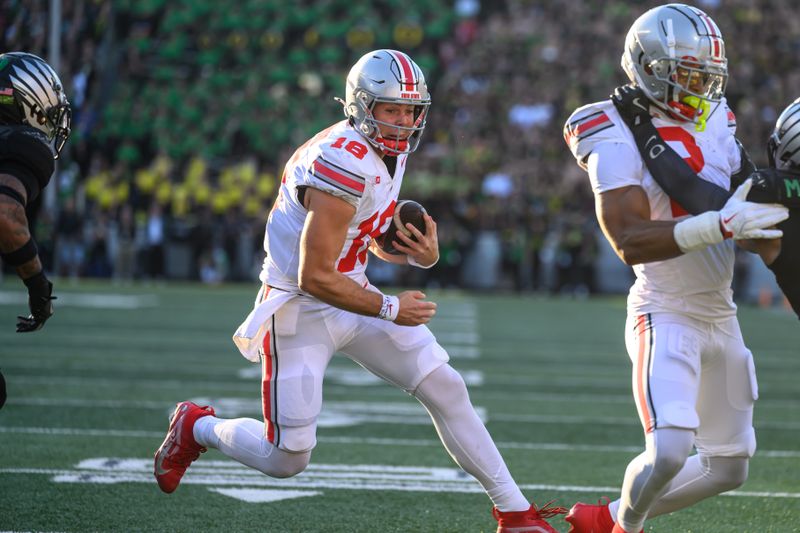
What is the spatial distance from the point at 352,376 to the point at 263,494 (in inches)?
154

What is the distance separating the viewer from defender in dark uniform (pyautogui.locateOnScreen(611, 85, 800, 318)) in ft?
10.8

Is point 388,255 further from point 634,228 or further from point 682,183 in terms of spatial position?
point 682,183

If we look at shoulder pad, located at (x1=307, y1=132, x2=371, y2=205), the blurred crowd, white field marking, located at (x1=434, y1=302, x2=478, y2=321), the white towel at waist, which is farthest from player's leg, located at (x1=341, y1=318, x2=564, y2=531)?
the blurred crowd

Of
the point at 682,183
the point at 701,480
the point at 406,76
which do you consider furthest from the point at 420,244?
the point at 701,480

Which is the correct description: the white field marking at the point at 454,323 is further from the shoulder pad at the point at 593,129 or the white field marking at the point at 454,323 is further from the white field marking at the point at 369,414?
the shoulder pad at the point at 593,129

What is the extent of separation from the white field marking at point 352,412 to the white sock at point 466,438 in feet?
8.06

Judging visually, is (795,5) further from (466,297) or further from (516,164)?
(466,297)

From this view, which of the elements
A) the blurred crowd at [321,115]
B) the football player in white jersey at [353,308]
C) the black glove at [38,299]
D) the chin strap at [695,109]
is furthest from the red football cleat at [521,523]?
the blurred crowd at [321,115]

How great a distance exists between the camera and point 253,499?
4.53 m

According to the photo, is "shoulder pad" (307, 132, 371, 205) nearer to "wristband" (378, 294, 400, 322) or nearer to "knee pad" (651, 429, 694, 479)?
"wristband" (378, 294, 400, 322)

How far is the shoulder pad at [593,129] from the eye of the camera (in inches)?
140

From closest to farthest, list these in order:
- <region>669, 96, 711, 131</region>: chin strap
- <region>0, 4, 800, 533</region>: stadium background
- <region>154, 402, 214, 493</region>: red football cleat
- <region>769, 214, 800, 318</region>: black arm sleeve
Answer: <region>769, 214, 800, 318</region>: black arm sleeve, <region>669, 96, 711, 131</region>: chin strap, <region>154, 402, 214, 493</region>: red football cleat, <region>0, 4, 800, 533</region>: stadium background

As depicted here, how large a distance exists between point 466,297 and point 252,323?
14279 mm

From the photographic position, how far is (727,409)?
3592 millimetres
